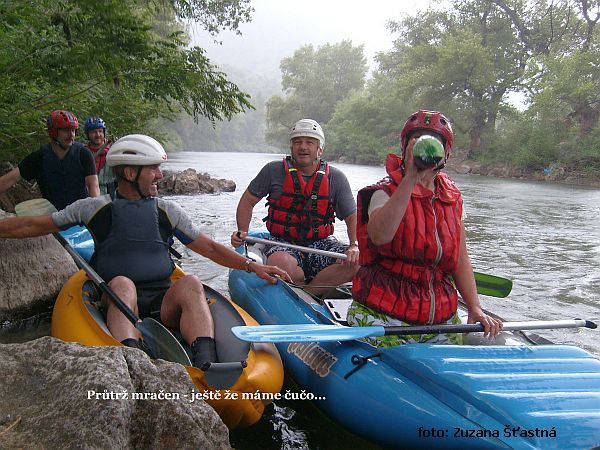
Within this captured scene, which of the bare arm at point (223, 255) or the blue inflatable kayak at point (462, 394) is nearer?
the blue inflatable kayak at point (462, 394)

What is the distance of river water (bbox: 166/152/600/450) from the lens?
2.71m

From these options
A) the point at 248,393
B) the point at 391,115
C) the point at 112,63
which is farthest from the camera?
the point at 391,115

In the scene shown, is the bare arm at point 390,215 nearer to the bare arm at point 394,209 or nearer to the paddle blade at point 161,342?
the bare arm at point 394,209

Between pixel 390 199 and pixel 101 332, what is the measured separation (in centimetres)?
154

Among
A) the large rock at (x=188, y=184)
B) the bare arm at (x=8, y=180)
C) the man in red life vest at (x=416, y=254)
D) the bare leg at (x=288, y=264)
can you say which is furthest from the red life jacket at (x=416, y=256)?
the large rock at (x=188, y=184)

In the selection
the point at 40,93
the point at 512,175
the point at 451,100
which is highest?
the point at 451,100

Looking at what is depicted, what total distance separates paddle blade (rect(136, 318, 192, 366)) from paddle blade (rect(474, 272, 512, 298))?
1.91 meters

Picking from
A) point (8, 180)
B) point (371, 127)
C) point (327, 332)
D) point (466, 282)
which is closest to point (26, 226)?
point (8, 180)

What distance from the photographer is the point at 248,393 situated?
239 cm

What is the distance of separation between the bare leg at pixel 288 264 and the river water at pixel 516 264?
0.92 metres

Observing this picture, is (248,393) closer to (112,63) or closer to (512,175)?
(112,63)

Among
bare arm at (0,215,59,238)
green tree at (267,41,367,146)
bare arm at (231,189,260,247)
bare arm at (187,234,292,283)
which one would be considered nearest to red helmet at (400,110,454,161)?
bare arm at (187,234,292,283)

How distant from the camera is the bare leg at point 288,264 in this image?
385 centimetres

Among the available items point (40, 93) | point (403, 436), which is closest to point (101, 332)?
point (403, 436)
